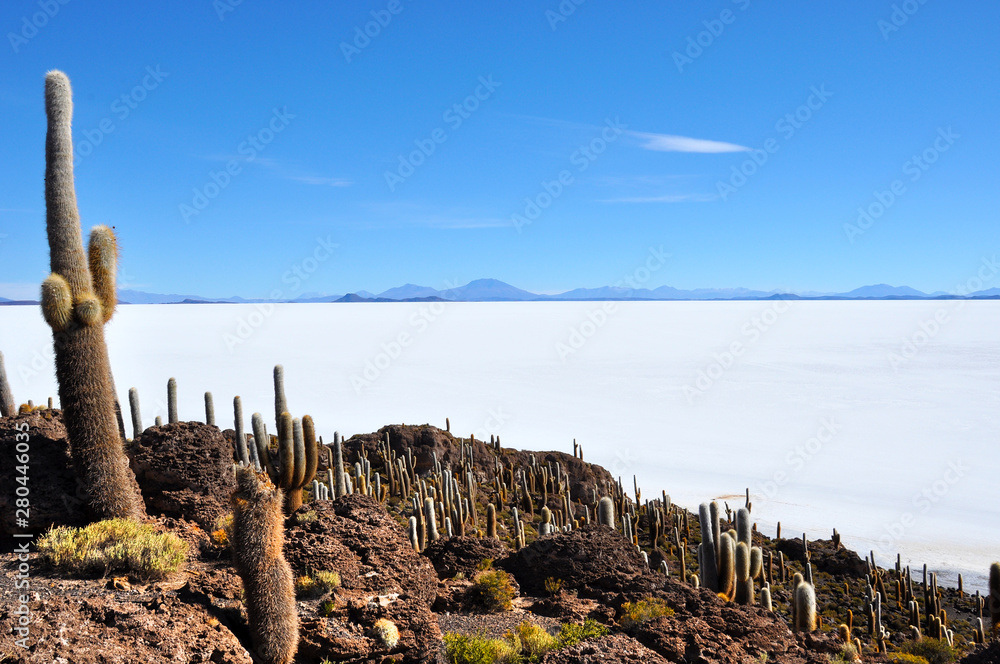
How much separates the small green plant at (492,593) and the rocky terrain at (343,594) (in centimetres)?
8

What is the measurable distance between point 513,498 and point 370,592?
429 inches

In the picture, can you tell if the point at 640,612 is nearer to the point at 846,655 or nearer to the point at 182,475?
the point at 846,655

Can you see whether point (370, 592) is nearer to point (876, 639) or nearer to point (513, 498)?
point (876, 639)

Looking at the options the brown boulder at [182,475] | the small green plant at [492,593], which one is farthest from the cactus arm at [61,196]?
the small green plant at [492,593]

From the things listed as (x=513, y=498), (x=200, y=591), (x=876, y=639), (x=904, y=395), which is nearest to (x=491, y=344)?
(x=904, y=395)

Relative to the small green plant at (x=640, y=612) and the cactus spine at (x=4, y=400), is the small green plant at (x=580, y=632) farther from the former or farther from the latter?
the cactus spine at (x=4, y=400)

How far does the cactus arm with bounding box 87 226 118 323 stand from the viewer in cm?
973

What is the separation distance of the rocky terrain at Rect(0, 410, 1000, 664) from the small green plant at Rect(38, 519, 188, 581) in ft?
0.48

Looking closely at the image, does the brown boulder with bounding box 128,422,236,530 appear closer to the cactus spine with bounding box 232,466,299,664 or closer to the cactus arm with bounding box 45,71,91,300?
the cactus arm with bounding box 45,71,91,300

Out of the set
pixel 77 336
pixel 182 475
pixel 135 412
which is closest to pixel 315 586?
pixel 182 475

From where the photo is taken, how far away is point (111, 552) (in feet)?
23.5

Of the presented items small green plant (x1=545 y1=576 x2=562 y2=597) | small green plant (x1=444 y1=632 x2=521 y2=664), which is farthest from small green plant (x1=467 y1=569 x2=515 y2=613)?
small green plant (x1=444 y1=632 x2=521 y2=664)

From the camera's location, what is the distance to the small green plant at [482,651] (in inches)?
251

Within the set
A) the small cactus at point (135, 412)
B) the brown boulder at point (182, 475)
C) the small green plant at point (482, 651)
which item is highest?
the small cactus at point (135, 412)
